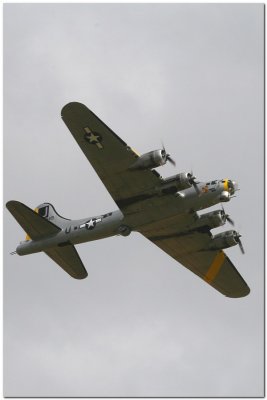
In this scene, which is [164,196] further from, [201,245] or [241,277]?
[241,277]

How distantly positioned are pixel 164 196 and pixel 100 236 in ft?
13.9

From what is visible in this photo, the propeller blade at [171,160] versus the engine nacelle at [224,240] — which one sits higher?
the propeller blade at [171,160]

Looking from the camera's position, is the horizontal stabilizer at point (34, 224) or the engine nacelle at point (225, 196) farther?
the horizontal stabilizer at point (34, 224)

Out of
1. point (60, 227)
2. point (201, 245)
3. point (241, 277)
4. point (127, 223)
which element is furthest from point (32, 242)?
point (241, 277)

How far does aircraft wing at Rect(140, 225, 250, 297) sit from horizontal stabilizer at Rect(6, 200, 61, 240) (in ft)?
16.2

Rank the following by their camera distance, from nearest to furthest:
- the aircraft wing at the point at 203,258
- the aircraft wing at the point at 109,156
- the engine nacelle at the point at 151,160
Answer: the aircraft wing at the point at 109,156, the engine nacelle at the point at 151,160, the aircraft wing at the point at 203,258

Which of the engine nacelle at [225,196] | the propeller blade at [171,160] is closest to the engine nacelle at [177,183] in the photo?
the propeller blade at [171,160]

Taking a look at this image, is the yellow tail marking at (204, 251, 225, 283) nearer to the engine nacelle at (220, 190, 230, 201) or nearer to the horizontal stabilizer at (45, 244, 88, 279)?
the horizontal stabilizer at (45, 244, 88, 279)

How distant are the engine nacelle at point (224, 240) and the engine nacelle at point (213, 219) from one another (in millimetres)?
1547

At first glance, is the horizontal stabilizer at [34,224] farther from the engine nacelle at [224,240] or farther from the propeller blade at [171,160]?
the engine nacelle at [224,240]

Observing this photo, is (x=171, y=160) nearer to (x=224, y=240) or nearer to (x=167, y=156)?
(x=167, y=156)

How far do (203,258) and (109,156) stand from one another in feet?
33.1

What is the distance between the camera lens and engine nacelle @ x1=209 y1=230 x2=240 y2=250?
43.6 m

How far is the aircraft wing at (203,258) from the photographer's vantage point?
44.0 m
